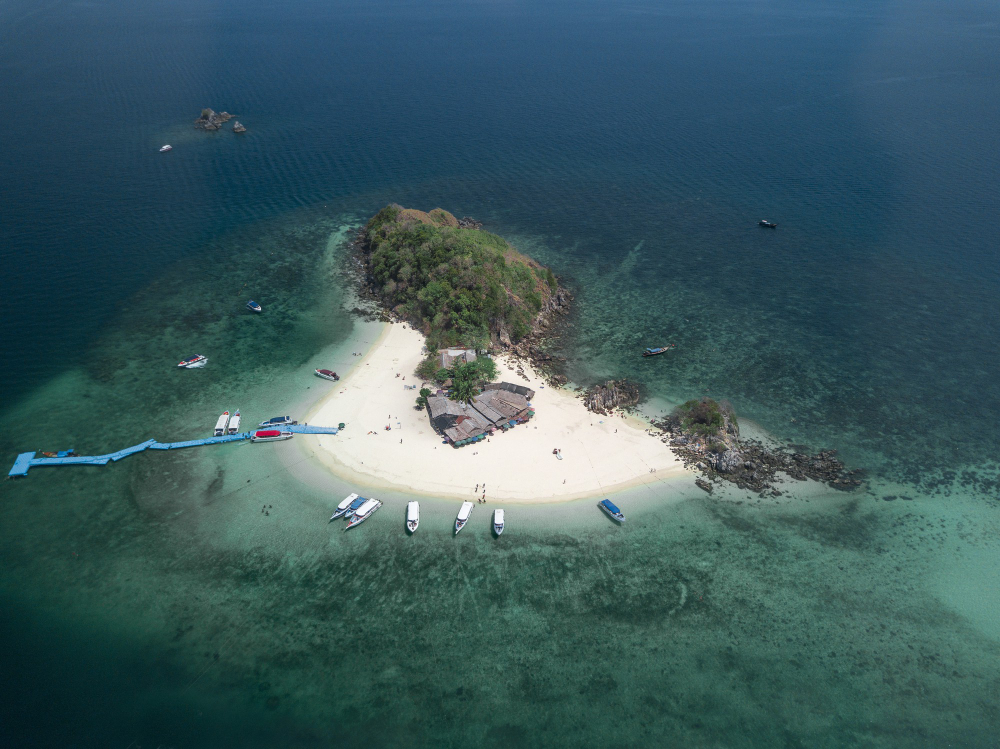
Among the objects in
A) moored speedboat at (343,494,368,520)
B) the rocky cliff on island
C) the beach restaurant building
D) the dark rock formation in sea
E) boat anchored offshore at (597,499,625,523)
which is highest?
the dark rock formation in sea

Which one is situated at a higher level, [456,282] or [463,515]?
[456,282]

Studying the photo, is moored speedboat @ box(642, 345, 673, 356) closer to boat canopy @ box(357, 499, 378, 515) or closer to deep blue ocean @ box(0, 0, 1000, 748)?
deep blue ocean @ box(0, 0, 1000, 748)

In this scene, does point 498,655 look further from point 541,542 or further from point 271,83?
point 271,83

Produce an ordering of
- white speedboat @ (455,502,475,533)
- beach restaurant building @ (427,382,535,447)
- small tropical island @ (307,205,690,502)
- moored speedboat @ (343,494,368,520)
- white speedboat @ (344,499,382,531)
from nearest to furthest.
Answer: white speedboat @ (455,502,475,533) → white speedboat @ (344,499,382,531) → moored speedboat @ (343,494,368,520) → small tropical island @ (307,205,690,502) → beach restaurant building @ (427,382,535,447)

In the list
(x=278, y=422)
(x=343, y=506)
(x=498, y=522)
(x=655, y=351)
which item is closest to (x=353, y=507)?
(x=343, y=506)

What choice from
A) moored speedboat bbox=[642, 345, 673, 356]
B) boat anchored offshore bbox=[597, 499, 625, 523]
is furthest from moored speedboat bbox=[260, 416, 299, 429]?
moored speedboat bbox=[642, 345, 673, 356]

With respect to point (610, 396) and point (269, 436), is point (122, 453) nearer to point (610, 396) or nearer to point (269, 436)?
point (269, 436)
